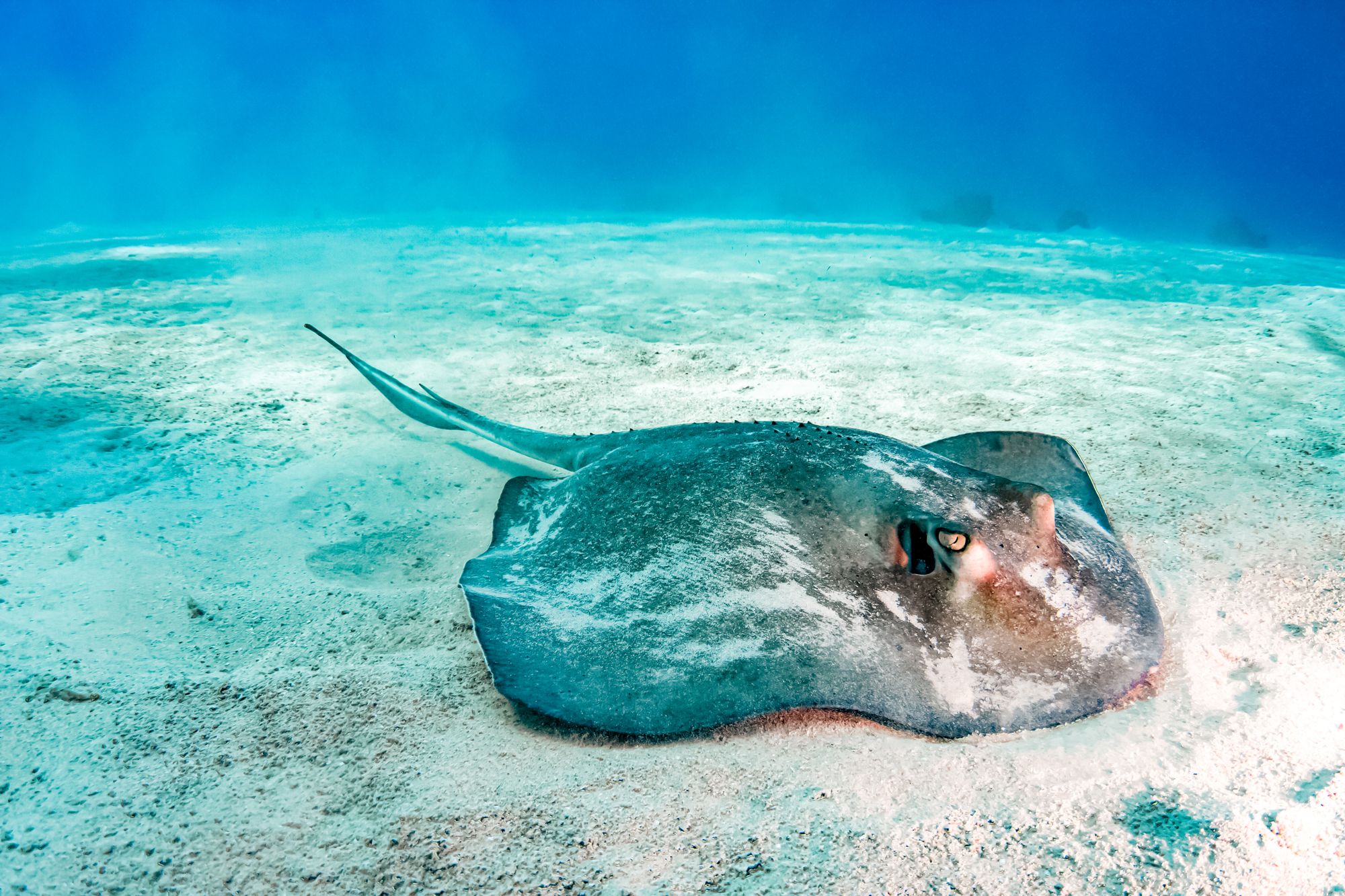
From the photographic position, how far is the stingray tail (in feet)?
11.0

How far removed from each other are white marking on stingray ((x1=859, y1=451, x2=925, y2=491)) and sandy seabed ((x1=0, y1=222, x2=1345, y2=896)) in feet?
2.67

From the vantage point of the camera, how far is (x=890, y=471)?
2.24 m

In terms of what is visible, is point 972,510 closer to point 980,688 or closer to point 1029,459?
point 980,688

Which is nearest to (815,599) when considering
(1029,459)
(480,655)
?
(480,655)

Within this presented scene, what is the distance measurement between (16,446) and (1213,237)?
130 ft

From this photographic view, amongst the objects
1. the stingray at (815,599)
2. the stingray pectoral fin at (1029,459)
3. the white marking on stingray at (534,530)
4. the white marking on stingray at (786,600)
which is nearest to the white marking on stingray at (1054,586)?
the stingray at (815,599)

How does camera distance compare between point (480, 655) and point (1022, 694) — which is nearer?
point (1022, 694)

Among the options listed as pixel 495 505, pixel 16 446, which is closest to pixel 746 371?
pixel 495 505

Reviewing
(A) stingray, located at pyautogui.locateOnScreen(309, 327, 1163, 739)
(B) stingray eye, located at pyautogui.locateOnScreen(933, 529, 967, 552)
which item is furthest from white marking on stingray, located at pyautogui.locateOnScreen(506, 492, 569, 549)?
(B) stingray eye, located at pyautogui.locateOnScreen(933, 529, 967, 552)

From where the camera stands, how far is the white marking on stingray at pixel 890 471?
7.04 ft

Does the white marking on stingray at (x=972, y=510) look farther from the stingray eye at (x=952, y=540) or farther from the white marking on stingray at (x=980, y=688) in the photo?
the white marking on stingray at (x=980, y=688)

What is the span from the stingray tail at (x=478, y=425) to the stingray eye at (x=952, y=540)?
1912 millimetres

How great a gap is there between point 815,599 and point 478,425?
2523 millimetres

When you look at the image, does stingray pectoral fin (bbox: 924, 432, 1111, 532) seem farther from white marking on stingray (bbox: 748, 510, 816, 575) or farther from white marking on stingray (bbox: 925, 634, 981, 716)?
white marking on stingray (bbox: 925, 634, 981, 716)
